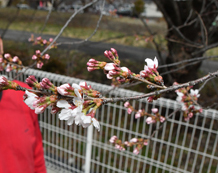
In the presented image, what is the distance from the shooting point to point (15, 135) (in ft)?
3.54

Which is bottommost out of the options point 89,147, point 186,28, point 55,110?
point 89,147

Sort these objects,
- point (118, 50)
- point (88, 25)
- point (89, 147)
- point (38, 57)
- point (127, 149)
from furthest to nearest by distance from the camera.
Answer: point (88, 25) < point (118, 50) < point (127, 149) < point (89, 147) < point (38, 57)

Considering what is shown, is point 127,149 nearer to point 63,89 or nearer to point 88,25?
point 63,89

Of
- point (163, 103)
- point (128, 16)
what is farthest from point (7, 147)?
point (128, 16)

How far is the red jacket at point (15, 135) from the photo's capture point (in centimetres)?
104

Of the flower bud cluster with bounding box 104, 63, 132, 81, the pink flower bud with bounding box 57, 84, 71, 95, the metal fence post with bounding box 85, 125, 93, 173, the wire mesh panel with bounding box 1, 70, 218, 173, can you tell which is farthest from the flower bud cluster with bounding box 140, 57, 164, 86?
the metal fence post with bounding box 85, 125, 93, 173

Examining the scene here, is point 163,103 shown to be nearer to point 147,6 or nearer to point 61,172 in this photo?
point 61,172

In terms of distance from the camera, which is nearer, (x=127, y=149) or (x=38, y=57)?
(x=38, y=57)

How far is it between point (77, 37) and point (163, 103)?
3.18 m

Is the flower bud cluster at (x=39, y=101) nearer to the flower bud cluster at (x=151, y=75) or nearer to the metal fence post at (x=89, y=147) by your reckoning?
the flower bud cluster at (x=151, y=75)

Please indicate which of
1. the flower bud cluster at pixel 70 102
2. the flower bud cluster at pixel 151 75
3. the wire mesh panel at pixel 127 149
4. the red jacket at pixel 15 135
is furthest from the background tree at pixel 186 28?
the flower bud cluster at pixel 70 102

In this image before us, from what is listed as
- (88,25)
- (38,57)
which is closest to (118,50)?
(88,25)

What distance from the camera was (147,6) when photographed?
151 inches

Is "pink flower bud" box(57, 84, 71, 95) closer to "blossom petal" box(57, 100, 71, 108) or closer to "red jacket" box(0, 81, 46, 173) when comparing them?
"blossom petal" box(57, 100, 71, 108)
